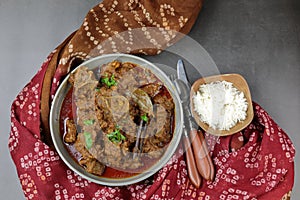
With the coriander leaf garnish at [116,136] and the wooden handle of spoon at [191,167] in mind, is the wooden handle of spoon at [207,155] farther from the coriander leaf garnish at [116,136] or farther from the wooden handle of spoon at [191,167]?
the coriander leaf garnish at [116,136]

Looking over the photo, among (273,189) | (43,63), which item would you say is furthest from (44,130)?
(273,189)

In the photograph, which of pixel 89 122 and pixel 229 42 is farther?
pixel 229 42

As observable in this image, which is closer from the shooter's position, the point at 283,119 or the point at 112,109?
the point at 112,109

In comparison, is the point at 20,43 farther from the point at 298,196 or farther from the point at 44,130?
the point at 298,196

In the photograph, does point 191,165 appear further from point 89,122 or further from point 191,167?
point 89,122

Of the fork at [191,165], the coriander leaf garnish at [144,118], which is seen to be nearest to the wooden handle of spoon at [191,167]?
the fork at [191,165]

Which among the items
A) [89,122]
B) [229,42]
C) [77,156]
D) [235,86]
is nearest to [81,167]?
[77,156]
